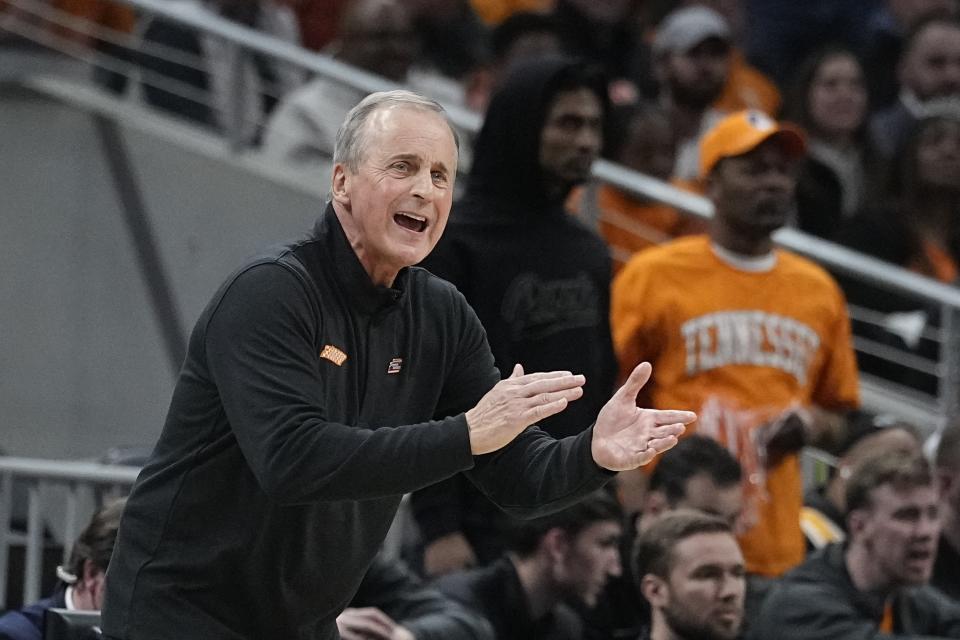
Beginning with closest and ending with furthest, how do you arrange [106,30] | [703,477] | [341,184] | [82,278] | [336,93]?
[341,184], [703,477], [336,93], [82,278], [106,30]

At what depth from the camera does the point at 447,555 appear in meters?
5.62

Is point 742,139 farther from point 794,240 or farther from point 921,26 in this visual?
point 921,26

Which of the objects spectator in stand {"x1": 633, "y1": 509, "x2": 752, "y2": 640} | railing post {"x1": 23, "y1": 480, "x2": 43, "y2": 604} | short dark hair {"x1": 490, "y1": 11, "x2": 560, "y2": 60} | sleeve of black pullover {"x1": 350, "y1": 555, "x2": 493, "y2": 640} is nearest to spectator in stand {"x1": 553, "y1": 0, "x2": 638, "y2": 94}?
short dark hair {"x1": 490, "y1": 11, "x2": 560, "y2": 60}

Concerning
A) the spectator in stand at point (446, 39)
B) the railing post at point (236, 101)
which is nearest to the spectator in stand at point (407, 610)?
the railing post at point (236, 101)

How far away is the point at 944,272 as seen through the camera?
318 inches

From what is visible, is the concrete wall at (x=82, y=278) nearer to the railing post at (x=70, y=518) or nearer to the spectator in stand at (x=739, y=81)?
the spectator in stand at (x=739, y=81)

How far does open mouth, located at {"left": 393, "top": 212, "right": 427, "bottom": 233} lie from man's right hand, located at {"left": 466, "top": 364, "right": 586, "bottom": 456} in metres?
0.34

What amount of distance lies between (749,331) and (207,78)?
11.4ft

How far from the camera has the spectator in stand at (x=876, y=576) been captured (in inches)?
220

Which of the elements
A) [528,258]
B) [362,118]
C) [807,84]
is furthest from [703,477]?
[807,84]

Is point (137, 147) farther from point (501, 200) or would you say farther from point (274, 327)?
point (274, 327)

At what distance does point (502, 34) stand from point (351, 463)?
6.39 meters

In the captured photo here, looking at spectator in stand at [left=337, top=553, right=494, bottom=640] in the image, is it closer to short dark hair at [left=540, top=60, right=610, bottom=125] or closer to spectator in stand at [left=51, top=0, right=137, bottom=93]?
short dark hair at [left=540, top=60, right=610, bottom=125]

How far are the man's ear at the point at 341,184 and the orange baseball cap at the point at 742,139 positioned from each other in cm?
325
